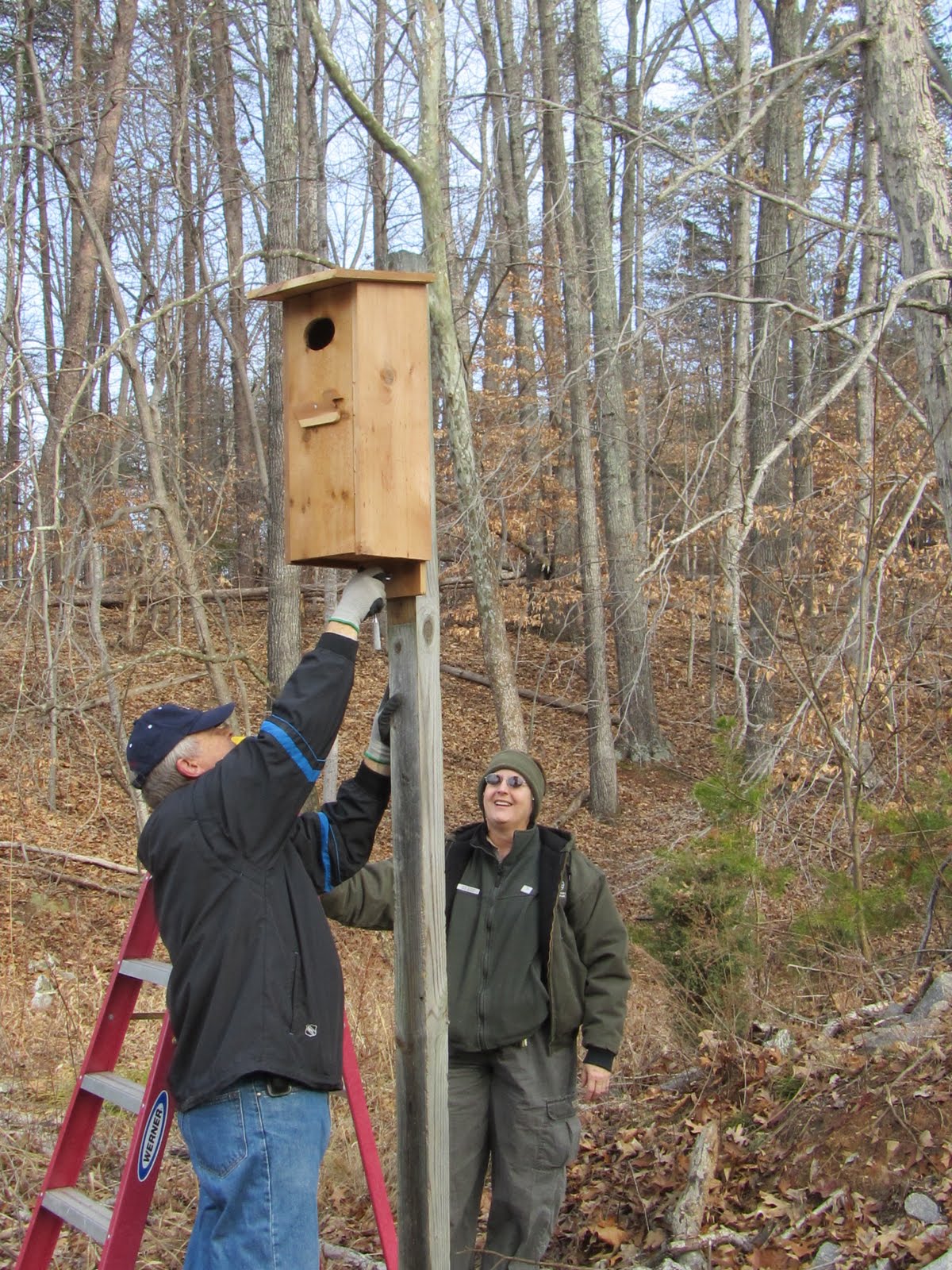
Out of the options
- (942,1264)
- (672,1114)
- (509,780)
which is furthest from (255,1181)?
(672,1114)

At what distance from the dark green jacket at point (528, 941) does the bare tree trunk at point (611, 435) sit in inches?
320

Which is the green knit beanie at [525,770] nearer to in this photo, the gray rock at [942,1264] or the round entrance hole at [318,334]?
the round entrance hole at [318,334]

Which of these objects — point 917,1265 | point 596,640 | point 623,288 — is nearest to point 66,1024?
point 917,1265

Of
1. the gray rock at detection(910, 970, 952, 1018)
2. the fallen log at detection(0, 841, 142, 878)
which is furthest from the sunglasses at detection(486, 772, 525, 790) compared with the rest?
the fallen log at detection(0, 841, 142, 878)

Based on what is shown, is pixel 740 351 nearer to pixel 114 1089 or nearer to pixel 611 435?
pixel 611 435

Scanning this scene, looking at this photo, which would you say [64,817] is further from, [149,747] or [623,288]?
[623,288]

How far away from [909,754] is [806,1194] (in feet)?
12.2

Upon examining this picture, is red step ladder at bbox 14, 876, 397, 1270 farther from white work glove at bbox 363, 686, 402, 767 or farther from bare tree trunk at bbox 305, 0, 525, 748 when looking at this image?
bare tree trunk at bbox 305, 0, 525, 748

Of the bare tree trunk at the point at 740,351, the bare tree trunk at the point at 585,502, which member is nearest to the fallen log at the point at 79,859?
the bare tree trunk at the point at 585,502

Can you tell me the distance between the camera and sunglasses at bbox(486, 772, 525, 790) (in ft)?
13.0

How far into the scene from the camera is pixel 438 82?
959cm

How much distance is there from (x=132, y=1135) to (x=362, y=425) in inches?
86.4

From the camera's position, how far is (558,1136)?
146 inches

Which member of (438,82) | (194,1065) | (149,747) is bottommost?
(194,1065)
